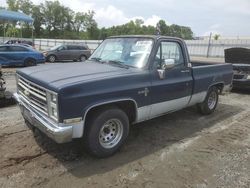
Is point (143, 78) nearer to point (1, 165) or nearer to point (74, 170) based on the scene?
point (74, 170)

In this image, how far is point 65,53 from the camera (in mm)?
22406

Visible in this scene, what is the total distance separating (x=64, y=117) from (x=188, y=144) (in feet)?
8.25

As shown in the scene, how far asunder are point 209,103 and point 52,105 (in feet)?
14.9

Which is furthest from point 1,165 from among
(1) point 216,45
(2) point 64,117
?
(1) point 216,45

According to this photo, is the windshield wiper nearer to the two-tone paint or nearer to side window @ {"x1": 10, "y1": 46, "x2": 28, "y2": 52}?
the two-tone paint

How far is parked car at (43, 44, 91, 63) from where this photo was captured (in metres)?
21.8

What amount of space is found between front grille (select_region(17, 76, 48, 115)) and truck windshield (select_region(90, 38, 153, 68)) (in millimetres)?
1569

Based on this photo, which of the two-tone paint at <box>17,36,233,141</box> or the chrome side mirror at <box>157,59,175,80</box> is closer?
the two-tone paint at <box>17,36,233,141</box>

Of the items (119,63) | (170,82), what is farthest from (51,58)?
(170,82)

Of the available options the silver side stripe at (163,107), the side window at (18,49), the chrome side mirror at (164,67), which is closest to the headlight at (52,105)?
the silver side stripe at (163,107)

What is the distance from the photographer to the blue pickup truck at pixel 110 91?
12.2ft

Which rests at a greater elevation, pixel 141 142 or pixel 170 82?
pixel 170 82

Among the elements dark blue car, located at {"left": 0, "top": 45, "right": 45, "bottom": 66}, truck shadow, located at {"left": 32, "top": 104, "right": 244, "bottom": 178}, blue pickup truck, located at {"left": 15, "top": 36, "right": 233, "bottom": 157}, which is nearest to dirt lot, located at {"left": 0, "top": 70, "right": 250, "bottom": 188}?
truck shadow, located at {"left": 32, "top": 104, "right": 244, "bottom": 178}

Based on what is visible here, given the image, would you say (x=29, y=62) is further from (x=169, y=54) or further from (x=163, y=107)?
(x=163, y=107)
